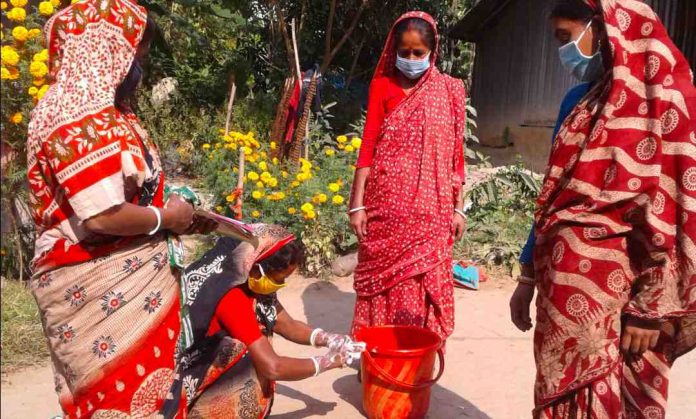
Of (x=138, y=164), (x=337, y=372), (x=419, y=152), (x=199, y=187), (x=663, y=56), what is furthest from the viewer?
(x=199, y=187)

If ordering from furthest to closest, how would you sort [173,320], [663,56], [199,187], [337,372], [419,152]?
[199,187] < [337,372] < [419,152] < [173,320] < [663,56]

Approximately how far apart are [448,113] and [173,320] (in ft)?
5.94

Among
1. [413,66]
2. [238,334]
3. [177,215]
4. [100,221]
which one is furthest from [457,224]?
[100,221]

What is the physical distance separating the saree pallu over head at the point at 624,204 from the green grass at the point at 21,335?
3.12 m

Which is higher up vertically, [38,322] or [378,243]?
[378,243]

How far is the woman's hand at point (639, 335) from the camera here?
1718 millimetres

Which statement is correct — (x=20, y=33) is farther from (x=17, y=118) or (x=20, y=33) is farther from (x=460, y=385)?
(x=460, y=385)

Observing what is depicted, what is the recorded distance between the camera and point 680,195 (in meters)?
1.67

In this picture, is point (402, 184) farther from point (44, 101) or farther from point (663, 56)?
point (44, 101)

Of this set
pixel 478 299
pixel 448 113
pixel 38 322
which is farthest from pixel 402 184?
pixel 38 322

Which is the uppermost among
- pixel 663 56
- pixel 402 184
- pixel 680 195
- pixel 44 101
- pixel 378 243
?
pixel 663 56

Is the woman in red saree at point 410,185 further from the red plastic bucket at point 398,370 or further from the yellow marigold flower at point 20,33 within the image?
the yellow marigold flower at point 20,33

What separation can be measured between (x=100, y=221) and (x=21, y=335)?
2.52 meters

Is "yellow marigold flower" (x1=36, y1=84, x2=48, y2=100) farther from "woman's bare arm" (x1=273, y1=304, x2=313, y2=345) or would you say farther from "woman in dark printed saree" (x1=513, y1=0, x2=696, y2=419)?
"woman in dark printed saree" (x1=513, y1=0, x2=696, y2=419)
